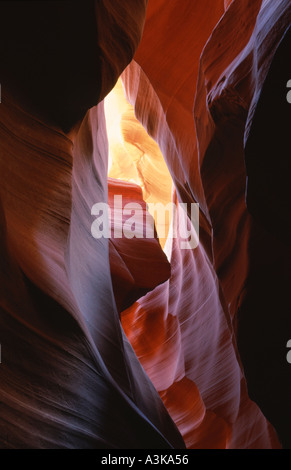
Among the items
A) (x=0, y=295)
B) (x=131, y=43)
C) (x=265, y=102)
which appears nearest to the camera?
(x=0, y=295)

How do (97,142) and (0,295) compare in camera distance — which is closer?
(0,295)

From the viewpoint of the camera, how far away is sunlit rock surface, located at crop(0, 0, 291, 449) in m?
2.69

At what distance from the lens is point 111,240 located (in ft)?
29.7

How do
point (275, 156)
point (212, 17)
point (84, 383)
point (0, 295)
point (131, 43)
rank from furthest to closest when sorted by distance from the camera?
point (212, 17)
point (131, 43)
point (275, 156)
point (84, 383)
point (0, 295)

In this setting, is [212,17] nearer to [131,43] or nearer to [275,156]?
[131,43]

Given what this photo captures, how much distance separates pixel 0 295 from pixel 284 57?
259cm

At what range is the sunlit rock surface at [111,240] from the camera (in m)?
2.69

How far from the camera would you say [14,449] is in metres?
2.01

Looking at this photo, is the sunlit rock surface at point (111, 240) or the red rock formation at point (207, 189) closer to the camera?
the sunlit rock surface at point (111, 240)

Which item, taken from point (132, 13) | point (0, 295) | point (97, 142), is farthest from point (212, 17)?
point (0, 295)

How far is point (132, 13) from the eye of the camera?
3699mm

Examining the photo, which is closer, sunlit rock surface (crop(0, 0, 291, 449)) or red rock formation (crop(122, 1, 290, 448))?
sunlit rock surface (crop(0, 0, 291, 449))

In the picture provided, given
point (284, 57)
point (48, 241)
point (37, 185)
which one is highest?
point (284, 57)

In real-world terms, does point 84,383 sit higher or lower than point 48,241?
lower
